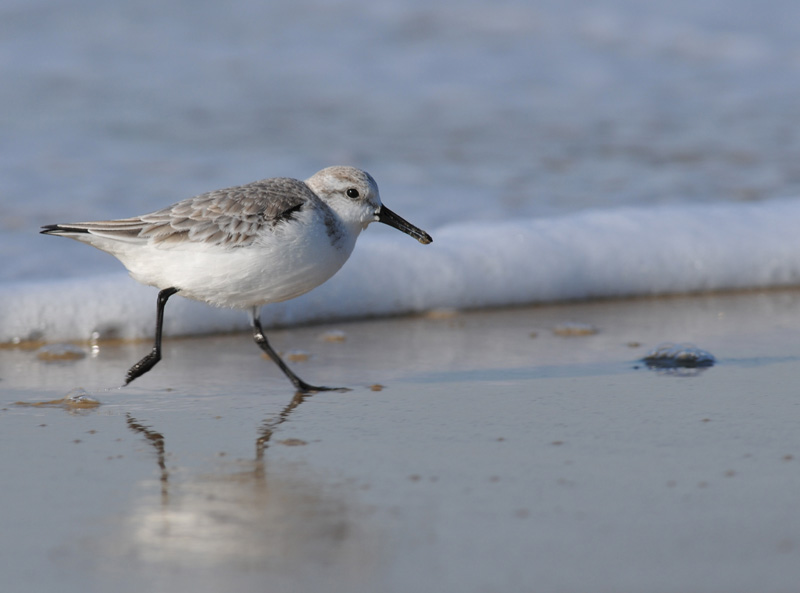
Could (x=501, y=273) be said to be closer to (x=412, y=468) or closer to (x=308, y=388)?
(x=308, y=388)

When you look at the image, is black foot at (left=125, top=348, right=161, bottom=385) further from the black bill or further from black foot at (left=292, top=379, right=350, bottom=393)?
the black bill

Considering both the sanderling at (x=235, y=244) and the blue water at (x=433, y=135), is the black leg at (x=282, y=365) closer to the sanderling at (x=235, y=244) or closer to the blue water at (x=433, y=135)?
the sanderling at (x=235, y=244)

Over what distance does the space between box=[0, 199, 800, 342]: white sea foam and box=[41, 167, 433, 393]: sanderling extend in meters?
1.02

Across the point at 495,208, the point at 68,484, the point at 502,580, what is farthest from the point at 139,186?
the point at 502,580

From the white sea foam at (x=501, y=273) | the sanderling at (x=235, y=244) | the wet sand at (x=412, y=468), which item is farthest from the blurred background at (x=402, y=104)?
the wet sand at (x=412, y=468)

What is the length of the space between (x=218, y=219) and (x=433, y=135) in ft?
15.3

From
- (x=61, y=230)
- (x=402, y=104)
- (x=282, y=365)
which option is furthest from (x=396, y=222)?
(x=402, y=104)

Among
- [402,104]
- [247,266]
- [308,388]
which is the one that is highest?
[402,104]

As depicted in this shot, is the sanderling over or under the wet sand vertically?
over

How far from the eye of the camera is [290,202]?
402 cm

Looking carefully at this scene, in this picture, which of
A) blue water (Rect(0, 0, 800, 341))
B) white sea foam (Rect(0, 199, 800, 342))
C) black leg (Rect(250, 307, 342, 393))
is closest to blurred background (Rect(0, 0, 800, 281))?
blue water (Rect(0, 0, 800, 341))

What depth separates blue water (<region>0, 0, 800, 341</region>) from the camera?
5.82m

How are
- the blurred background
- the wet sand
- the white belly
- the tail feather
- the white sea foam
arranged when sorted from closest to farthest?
1. the wet sand
2. the white belly
3. the tail feather
4. the white sea foam
5. the blurred background

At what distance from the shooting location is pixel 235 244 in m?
3.94
